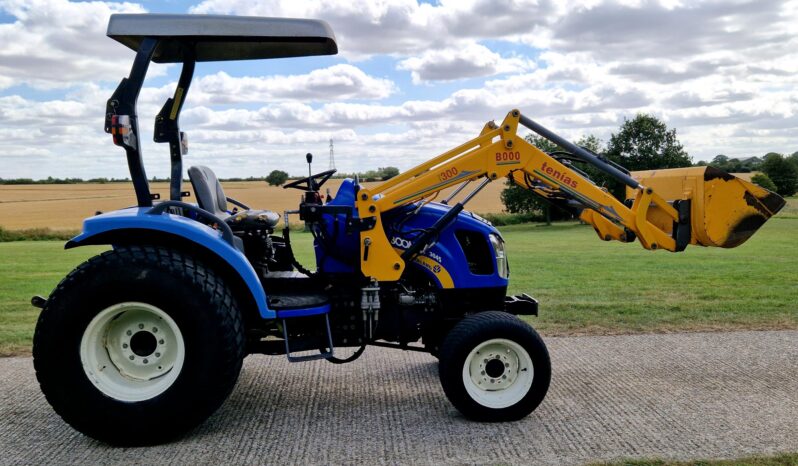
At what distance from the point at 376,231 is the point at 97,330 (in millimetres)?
1899

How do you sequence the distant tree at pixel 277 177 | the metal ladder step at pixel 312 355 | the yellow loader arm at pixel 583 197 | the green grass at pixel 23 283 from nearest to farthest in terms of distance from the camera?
1. the metal ladder step at pixel 312 355
2. the yellow loader arm at pixel 583 197
3. the distant tree at pixel 277 177
4. the green grass at pixel 23 283

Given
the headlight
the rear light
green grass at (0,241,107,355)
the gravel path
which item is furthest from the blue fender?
green grass at (0,241,107,355)

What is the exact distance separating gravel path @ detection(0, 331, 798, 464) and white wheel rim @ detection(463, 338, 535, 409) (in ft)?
0.66

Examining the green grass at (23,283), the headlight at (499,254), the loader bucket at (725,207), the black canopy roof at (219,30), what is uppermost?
the black canopy roof at (219,30)

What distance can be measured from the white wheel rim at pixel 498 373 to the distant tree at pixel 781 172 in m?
54.9

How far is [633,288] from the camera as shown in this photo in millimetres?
11359

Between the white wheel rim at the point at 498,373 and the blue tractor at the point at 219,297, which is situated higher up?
the blue tractor at the point at 219,297

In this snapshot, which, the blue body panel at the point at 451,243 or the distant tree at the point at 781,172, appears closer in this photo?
the blue body panel at the point at 451,243

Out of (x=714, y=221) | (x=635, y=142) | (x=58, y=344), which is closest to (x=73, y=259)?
(x=58, y=344)

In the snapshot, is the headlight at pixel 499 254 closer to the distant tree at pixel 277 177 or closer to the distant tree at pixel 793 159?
the distant tree at pixel 277 177

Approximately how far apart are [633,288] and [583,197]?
6.76 m

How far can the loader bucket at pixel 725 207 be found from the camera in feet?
16.6

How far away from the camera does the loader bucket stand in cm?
505

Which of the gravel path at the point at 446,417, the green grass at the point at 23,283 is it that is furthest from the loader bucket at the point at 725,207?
the green grass at the point at 23,283
